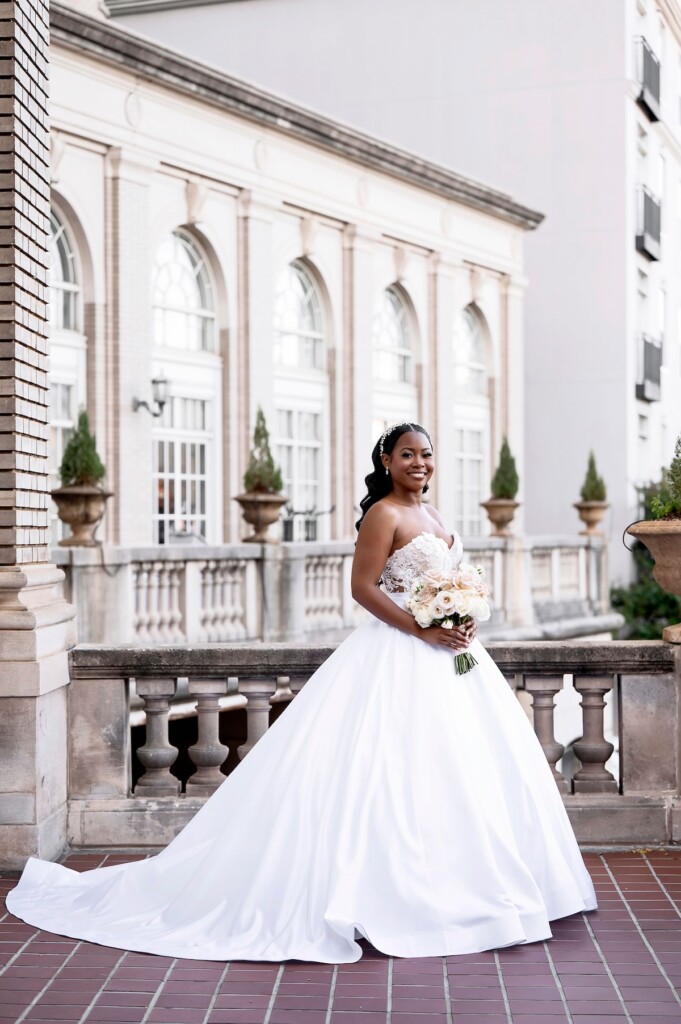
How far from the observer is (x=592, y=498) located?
988 inches

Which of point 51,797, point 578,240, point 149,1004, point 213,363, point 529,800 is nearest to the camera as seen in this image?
point 149,1004

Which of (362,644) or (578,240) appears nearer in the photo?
(362,644)

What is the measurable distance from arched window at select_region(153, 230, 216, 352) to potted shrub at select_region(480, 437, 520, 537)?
472 centimetres

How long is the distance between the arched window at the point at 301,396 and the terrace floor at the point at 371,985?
17.8m

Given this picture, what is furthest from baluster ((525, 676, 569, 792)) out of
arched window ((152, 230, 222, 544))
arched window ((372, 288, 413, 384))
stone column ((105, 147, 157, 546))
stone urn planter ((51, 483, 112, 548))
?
arched window ((372, 288, 413, 384))

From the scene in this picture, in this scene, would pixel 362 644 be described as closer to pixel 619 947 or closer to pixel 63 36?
pixel 619 947

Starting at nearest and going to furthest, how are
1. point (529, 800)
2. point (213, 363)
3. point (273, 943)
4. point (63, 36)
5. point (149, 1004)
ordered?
point (149, 1004)
point (273, 943)
point (529, 800)
point (63, 36)
point (213, 363)

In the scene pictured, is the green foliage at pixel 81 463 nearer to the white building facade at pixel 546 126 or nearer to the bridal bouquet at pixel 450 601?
the bridal bouquet at pixel 450 601

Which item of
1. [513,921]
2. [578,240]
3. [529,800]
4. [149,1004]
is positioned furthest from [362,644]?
[578,240]

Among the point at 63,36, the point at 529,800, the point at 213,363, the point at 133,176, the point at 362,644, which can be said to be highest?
the point at 63,36

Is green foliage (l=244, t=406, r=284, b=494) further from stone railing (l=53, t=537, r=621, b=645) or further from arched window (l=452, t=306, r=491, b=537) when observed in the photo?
arched window (l=452, t=306, r=491, b=537)

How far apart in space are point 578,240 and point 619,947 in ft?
88.2

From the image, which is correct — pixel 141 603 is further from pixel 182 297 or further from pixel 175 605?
pixel 182 297

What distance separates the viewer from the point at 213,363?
70.9 feet
